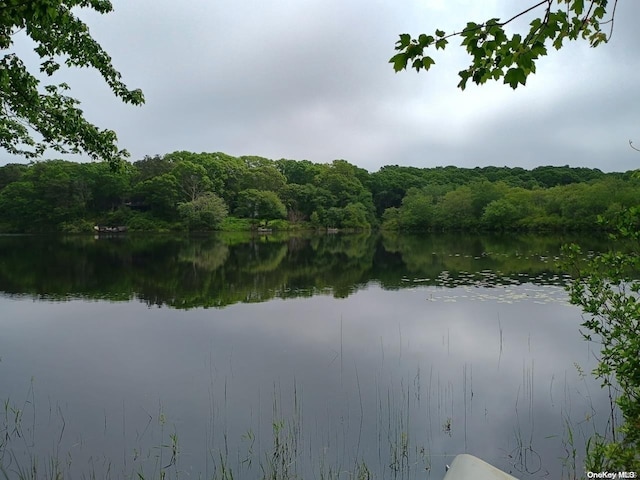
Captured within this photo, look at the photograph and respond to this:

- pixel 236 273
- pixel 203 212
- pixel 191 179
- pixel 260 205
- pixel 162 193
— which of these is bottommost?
pixel 236 273

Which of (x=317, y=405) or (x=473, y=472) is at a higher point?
(x=473, y=472)

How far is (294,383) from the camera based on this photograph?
7.31 metres

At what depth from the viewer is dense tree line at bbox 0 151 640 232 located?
181 feet

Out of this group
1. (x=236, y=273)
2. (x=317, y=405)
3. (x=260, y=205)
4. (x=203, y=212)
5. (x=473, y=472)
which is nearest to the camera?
(x=473, y=472)

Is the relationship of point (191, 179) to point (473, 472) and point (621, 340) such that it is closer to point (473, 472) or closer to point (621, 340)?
point (621, 340)

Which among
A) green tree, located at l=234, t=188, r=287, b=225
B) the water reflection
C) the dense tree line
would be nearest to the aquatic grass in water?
the water reflection

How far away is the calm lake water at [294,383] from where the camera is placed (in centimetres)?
518

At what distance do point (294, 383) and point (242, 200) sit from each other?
203ft

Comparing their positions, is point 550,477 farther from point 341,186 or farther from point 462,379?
point 341,186

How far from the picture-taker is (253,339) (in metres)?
10.0

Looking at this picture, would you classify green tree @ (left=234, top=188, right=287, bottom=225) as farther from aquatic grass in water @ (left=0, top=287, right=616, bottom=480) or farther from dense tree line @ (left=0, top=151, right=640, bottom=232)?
→ aquatic grass in water @ (left=0, top=287, right=616, bottom=480)

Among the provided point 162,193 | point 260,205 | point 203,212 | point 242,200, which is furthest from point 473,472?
point 242,200

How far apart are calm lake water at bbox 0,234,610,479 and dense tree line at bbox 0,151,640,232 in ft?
141

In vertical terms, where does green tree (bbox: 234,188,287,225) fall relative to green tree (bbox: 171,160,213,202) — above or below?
below
